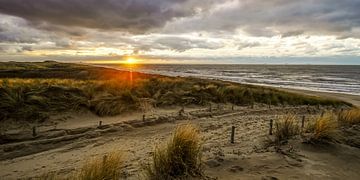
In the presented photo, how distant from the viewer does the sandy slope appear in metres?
7.49

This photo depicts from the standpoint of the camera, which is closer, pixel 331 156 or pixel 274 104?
pixel 331 156

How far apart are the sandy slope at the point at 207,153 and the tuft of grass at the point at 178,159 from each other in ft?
1.75

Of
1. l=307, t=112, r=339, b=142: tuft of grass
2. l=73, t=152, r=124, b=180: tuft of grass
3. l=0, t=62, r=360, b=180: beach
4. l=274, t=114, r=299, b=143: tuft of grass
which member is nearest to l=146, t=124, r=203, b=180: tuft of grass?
l=0, t=62, r=360, b=180: beach

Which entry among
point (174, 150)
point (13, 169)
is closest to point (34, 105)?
point (13, 169)

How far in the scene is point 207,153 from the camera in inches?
357

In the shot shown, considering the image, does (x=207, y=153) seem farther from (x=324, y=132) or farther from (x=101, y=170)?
(x=101, y=170)

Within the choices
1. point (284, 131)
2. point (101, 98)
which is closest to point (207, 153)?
point (284, 131)

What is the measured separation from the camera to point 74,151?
1202 cm

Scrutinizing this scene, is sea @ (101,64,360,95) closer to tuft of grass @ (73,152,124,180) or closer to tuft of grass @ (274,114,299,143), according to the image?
tuft of grass @ (274,114,299,143)

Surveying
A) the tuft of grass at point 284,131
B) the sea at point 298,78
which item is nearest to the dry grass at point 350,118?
the tuft of grass at point 284,131

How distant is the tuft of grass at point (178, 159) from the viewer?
6.26 m

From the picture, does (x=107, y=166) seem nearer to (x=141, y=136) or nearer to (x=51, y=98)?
(x=141, y=136)

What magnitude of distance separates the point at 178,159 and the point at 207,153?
278cm

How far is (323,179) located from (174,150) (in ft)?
11.4
